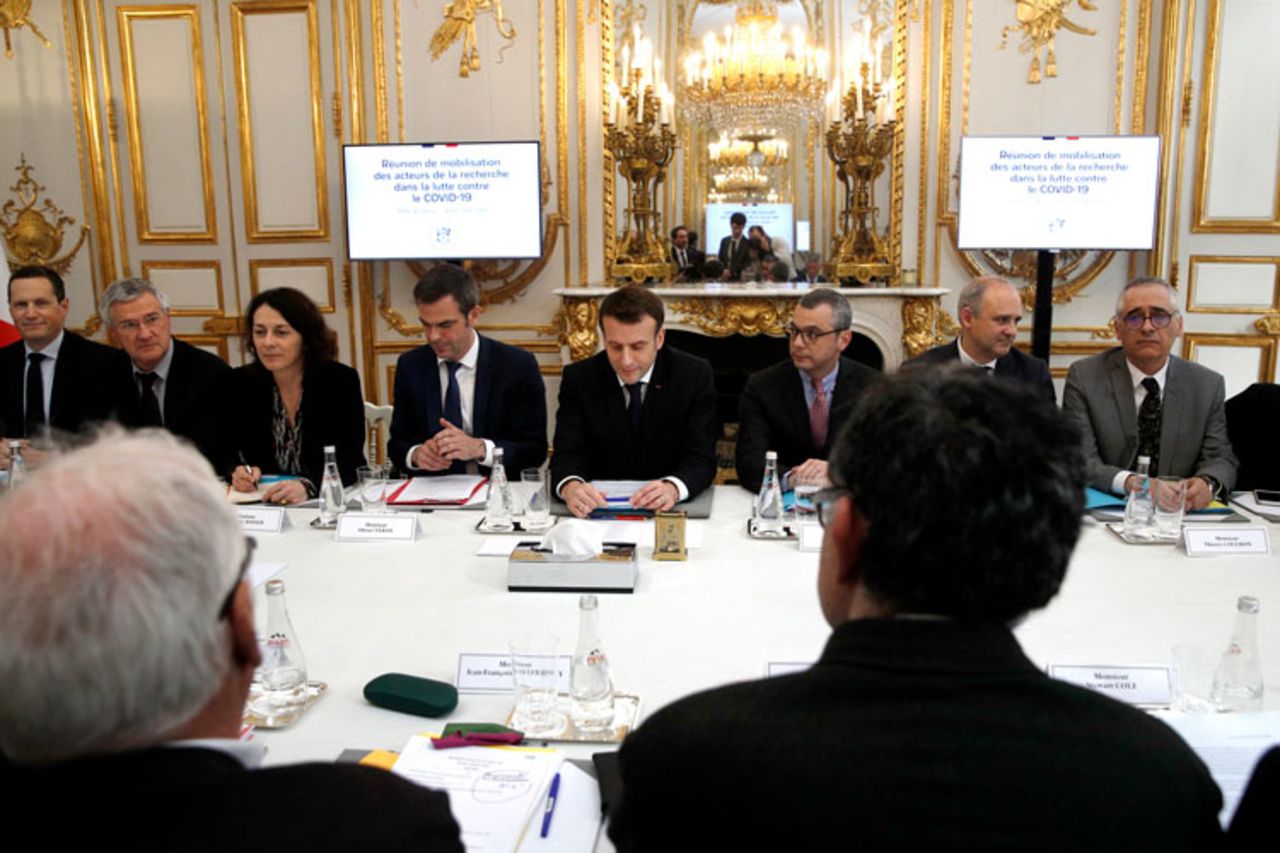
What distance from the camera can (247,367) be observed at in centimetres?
321

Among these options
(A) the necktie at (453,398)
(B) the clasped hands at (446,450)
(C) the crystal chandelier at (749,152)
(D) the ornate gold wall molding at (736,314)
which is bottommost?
(B) the clasped hands at (446,450)

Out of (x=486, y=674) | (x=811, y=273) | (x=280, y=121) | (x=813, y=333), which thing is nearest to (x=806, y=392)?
(x=813, y=333)

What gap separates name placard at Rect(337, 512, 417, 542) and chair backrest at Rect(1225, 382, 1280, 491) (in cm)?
256

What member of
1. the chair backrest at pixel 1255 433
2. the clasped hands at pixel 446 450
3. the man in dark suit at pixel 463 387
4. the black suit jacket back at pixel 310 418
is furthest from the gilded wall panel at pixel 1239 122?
the black suit jacket back at pixel 310 418

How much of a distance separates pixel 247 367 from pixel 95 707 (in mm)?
2673

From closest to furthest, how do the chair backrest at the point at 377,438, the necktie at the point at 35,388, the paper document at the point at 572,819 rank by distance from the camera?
the paper document at the point at 572,819
the necktie at the point at 35,388
the chair backrest at the point at 377,438

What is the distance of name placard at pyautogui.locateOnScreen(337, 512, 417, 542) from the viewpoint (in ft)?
7.76

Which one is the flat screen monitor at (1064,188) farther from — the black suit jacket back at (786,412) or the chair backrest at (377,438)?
the chair backrest at (377,438)

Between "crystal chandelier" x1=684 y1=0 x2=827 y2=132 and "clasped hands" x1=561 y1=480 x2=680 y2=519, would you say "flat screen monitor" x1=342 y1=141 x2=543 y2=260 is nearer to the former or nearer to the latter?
"crystal chandelier" x1=684 y1=0 x2=827 y2=132

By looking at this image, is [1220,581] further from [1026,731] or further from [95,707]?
[95,707]

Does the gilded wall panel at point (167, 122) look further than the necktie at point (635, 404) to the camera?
Yes

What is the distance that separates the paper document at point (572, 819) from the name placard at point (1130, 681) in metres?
0.75

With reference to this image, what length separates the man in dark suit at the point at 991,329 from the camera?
329 cm

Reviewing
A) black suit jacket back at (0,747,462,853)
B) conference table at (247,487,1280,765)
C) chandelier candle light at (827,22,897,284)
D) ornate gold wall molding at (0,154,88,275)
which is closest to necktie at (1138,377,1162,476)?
conference table at (247,487,1280,765)
